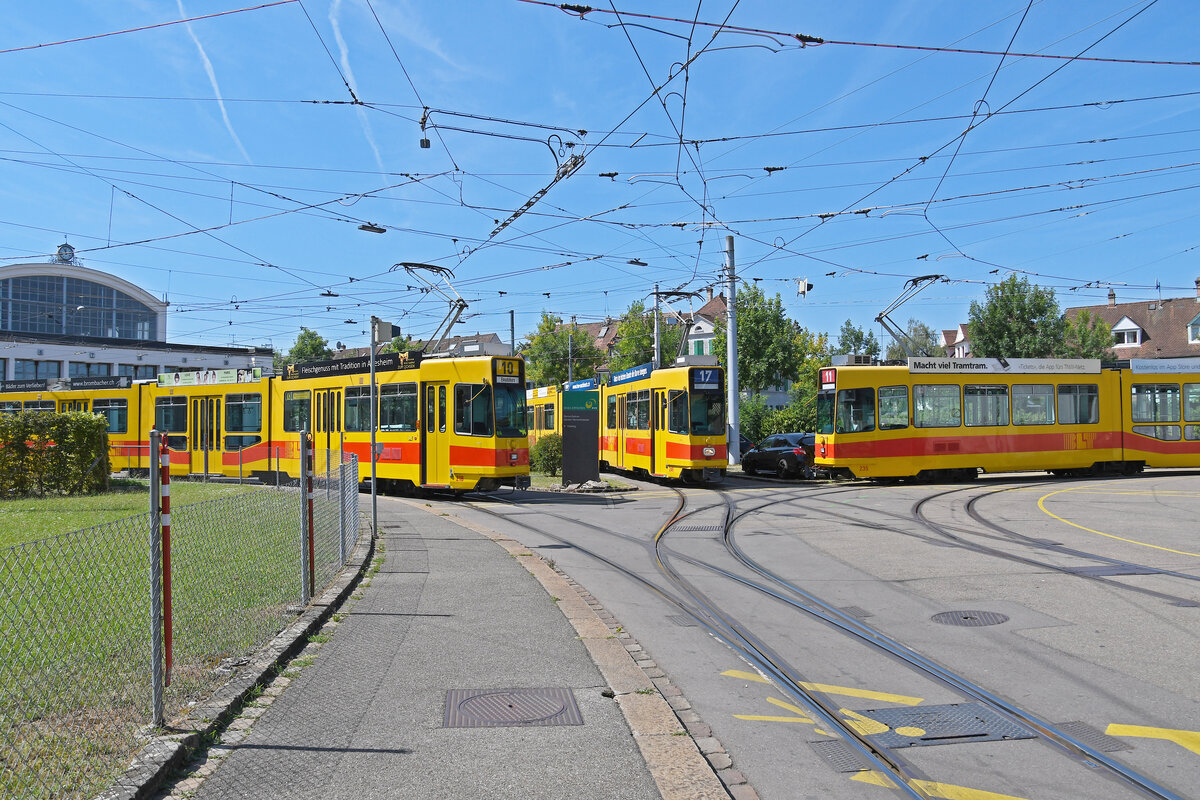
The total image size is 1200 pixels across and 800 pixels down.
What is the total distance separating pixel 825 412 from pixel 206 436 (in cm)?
1955

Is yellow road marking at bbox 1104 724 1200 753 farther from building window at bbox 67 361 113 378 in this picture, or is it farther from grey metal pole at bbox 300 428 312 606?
building window at bbox 67 361 113 378

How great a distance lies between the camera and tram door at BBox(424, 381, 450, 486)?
69.3ft

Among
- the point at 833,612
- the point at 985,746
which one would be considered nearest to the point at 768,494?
the point at 833,612

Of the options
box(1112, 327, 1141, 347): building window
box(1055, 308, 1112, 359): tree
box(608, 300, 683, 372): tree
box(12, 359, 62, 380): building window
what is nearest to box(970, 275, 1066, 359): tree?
box(1055, 308, 1112, 359): tree

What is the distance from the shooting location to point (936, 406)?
2548cm

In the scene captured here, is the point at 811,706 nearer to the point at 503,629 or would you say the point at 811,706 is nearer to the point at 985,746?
the point at 985,746

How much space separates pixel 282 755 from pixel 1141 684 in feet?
17.7

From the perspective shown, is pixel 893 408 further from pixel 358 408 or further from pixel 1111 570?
pixel 1111 570

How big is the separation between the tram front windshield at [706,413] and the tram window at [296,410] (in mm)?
10726

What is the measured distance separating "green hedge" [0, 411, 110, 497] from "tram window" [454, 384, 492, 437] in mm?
7964

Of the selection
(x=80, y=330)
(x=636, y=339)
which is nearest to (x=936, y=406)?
(x=636, y=339)

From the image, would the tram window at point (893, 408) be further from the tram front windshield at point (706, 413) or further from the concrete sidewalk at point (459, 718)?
the concrete sidewalk at point (459, 718)

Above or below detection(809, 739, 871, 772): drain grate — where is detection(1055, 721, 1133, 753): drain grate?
above

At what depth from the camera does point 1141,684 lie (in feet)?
19.6
